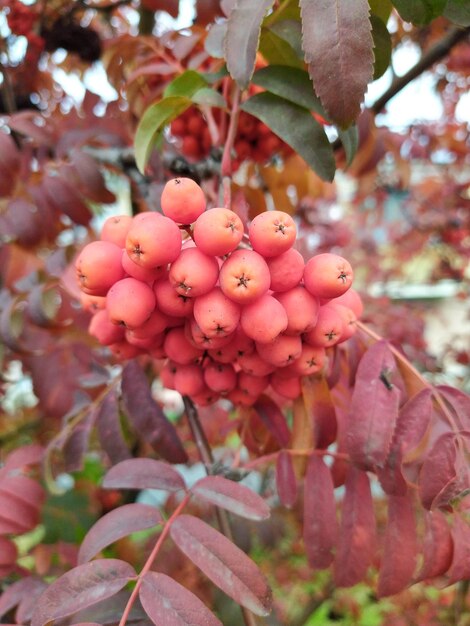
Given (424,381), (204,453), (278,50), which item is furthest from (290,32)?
(204,453)

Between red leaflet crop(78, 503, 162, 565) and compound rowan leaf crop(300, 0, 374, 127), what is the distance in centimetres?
62

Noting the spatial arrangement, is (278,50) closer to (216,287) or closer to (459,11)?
(459,11)

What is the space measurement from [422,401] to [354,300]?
184 mm

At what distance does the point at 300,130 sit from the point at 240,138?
1.43ft

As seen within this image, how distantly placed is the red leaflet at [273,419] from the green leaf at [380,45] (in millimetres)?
562

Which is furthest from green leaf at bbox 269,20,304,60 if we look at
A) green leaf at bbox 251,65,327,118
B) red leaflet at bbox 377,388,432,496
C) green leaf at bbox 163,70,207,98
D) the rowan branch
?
the rowan branch

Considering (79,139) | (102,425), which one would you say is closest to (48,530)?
(102,425)

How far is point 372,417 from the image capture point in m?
0.70

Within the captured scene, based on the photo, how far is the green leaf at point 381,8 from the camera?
74 centimetres

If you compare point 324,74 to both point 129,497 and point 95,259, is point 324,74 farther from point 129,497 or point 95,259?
point 129,497

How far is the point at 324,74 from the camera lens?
601 mm

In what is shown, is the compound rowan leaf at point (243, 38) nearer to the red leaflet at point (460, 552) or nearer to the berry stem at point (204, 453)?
the berry stem at point (204, 453)

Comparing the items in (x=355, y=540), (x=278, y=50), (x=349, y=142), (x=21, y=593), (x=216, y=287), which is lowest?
(x=21, y=593)

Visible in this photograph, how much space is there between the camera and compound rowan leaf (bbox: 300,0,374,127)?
23.3 inches
